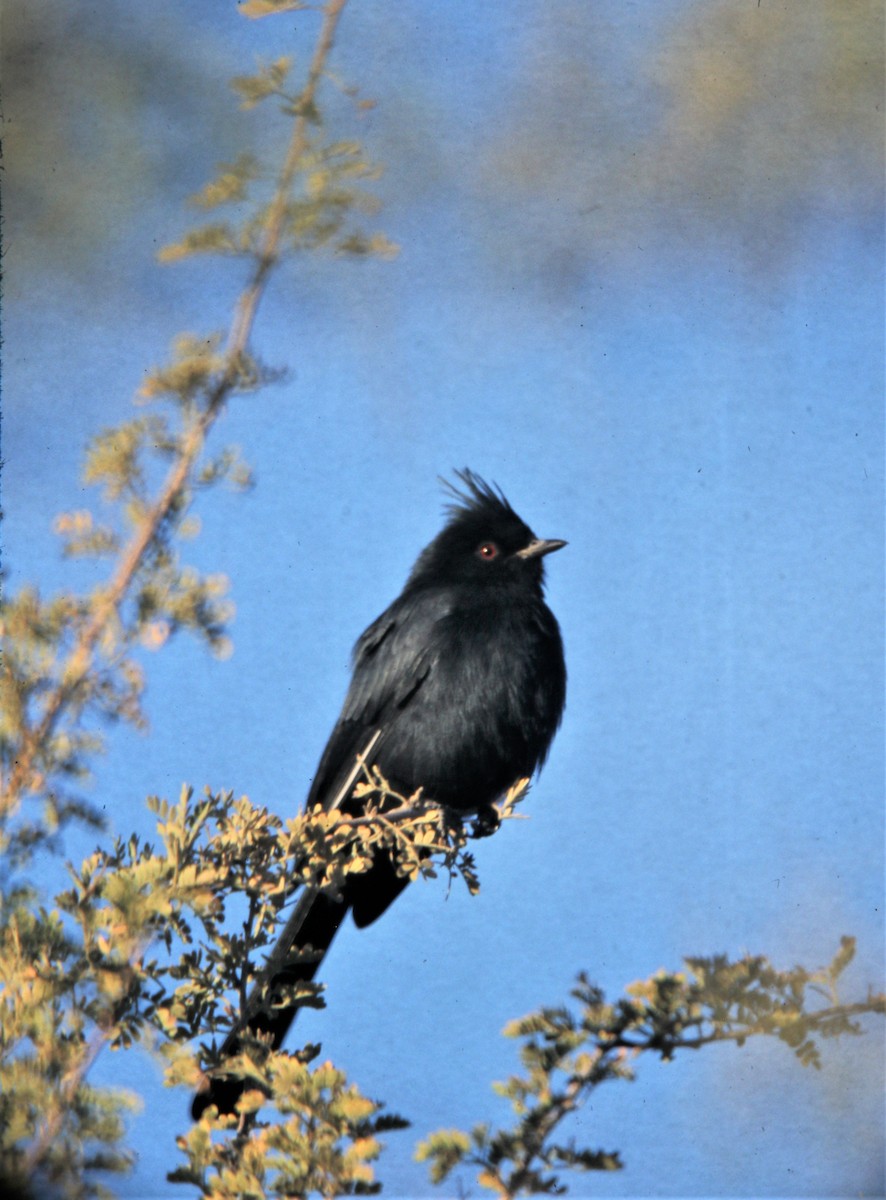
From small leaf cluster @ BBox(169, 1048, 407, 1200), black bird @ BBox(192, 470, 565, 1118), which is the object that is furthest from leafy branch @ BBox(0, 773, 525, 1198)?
black bird @ BBox(192, 470, 565, 1118)

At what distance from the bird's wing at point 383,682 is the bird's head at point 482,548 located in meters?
0.22

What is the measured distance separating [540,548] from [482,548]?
0.82ft

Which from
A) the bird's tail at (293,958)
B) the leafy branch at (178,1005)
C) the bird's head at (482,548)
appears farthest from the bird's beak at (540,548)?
the leafy branch at (178,1005)

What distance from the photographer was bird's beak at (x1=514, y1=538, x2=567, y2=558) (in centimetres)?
551

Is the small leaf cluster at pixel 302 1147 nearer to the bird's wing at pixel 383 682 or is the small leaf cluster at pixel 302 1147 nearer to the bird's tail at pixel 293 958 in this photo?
the bird's tail at pixel 293 958

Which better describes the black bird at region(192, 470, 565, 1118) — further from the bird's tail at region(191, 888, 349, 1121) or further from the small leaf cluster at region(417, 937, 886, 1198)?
the small leaf cluster at region(417, 937, 886, 1198)

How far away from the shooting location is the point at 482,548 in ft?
18.5

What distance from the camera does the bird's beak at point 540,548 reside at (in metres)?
5.51

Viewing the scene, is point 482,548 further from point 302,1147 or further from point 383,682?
point 302,1147

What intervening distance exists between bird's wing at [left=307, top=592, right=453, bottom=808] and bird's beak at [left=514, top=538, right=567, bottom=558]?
1.25ft

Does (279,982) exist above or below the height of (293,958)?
above

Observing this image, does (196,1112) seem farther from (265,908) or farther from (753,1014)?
(753,1014)

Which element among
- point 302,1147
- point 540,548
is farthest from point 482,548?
point 302,1147

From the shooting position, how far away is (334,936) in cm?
488
